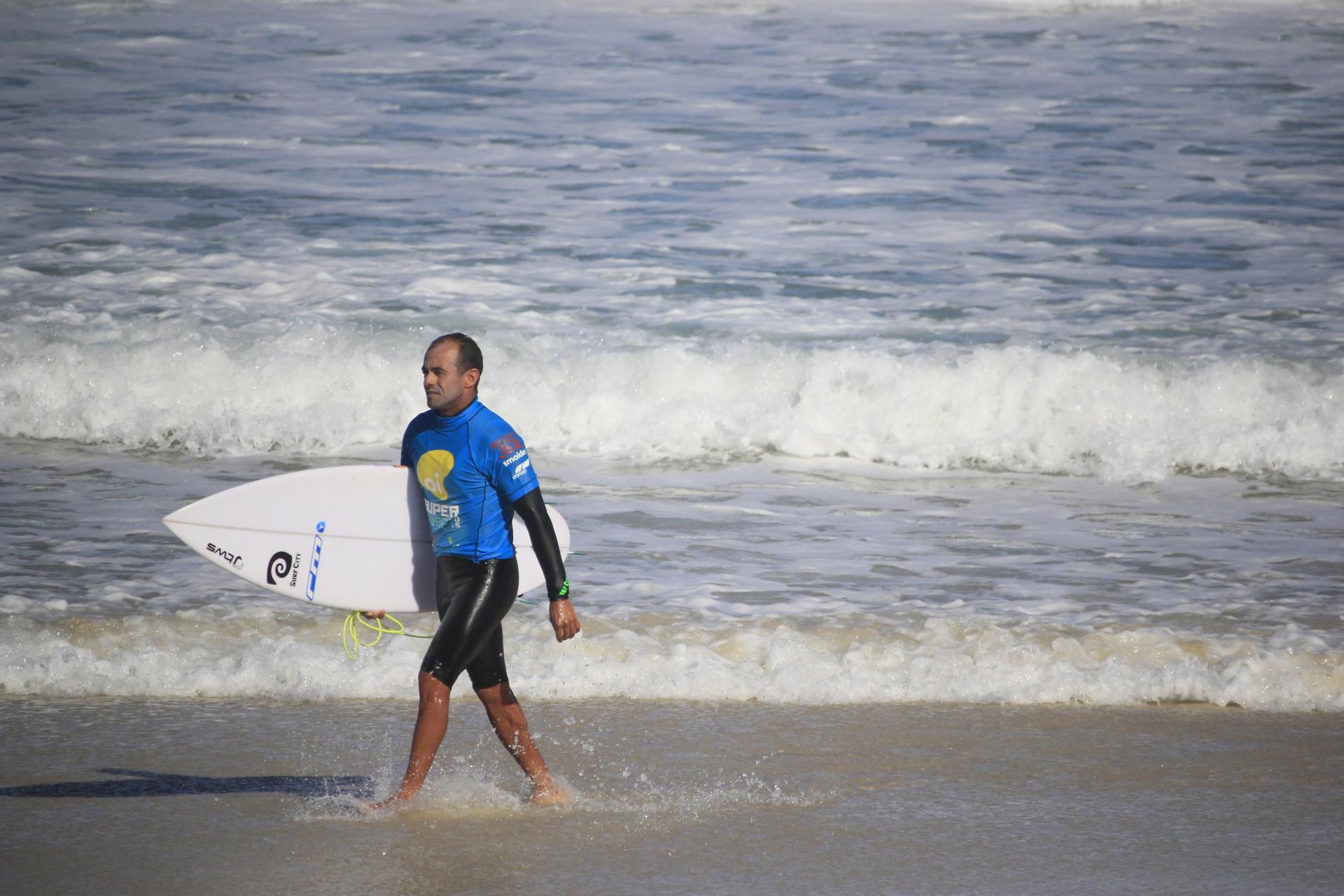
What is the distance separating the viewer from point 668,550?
752 cm

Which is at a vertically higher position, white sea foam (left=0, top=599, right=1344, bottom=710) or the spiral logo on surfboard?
the spiral logo on surfboard

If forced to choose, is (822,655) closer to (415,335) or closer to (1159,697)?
(1159,697)

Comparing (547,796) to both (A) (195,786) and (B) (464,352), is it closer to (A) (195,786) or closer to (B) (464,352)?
(A) (195,786)

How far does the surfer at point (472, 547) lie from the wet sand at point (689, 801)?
22 cm

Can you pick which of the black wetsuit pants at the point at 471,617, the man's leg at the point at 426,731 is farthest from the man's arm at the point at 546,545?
the man's leg at the point at 426,731

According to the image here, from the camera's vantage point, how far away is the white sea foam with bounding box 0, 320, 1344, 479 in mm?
10039

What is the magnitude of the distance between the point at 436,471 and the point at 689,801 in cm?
128

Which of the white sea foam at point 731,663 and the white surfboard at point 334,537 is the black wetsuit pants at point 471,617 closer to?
the white surfboard at point 334,537

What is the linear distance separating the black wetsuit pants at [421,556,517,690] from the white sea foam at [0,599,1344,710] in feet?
4.16

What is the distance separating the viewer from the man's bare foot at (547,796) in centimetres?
431

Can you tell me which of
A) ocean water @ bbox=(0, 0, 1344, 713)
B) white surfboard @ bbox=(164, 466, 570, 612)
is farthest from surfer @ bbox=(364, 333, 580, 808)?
ocean water @ bbox=(0, 0, 1344, 713)

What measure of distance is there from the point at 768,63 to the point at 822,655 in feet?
56.7

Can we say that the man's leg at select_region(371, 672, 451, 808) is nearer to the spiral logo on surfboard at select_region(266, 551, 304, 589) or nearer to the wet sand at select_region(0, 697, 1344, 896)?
the wet sand at select_region(0, 697, 1344, 896)

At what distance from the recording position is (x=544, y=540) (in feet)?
13.9
